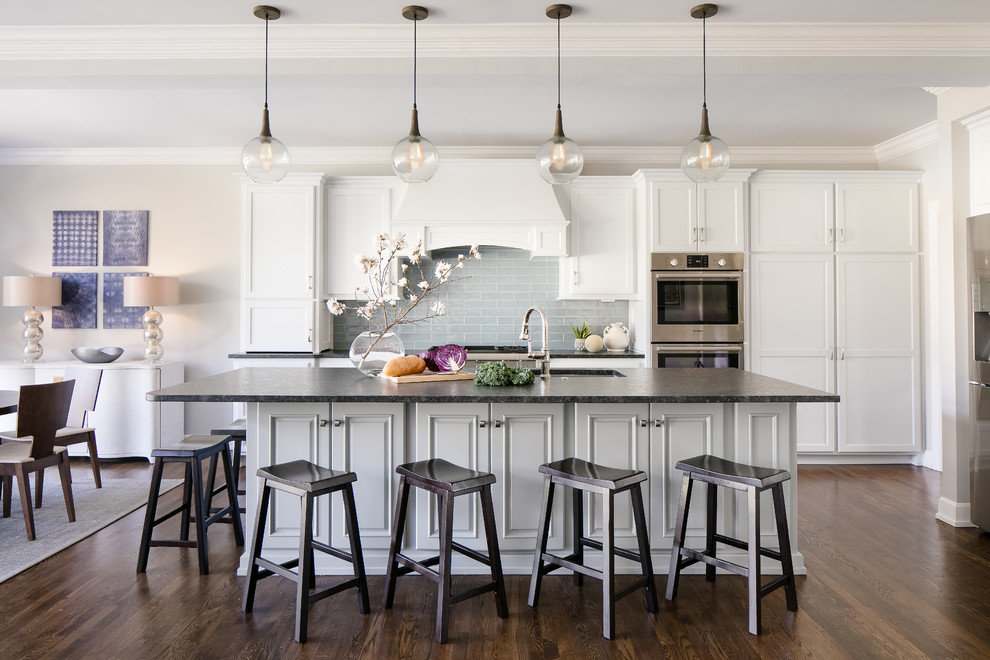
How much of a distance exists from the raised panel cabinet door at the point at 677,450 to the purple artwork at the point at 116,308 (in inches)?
184

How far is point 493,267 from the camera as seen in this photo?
583 centimetres

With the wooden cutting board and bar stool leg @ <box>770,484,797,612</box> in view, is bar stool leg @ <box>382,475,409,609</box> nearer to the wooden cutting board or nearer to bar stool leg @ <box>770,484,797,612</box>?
the wooden cutting board

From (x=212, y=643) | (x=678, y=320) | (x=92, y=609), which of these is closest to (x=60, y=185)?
(x=92, y=609)

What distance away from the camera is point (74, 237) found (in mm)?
5723

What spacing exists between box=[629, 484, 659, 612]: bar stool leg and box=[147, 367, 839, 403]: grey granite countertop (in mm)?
394

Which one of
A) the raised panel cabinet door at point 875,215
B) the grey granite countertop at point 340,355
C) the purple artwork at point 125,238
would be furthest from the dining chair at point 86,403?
the raised panel cabinet door at point 875,215

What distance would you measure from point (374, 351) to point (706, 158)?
5.85 feet

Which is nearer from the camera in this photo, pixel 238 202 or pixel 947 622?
pixel 947 622

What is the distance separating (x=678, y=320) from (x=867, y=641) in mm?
3027

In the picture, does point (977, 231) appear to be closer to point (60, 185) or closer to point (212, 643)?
point (212, 643)

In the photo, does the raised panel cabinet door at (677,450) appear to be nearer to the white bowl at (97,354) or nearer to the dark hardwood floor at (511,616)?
the dark hardwood floor at (511,616)

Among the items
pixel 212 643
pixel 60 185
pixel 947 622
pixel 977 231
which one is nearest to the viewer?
pixel 212 643

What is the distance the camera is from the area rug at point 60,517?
128 inches

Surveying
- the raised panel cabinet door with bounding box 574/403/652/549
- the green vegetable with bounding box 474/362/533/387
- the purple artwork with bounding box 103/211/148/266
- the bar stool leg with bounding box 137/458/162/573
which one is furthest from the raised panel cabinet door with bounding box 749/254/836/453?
the purple artwork with bounding box 103/211/148/266
